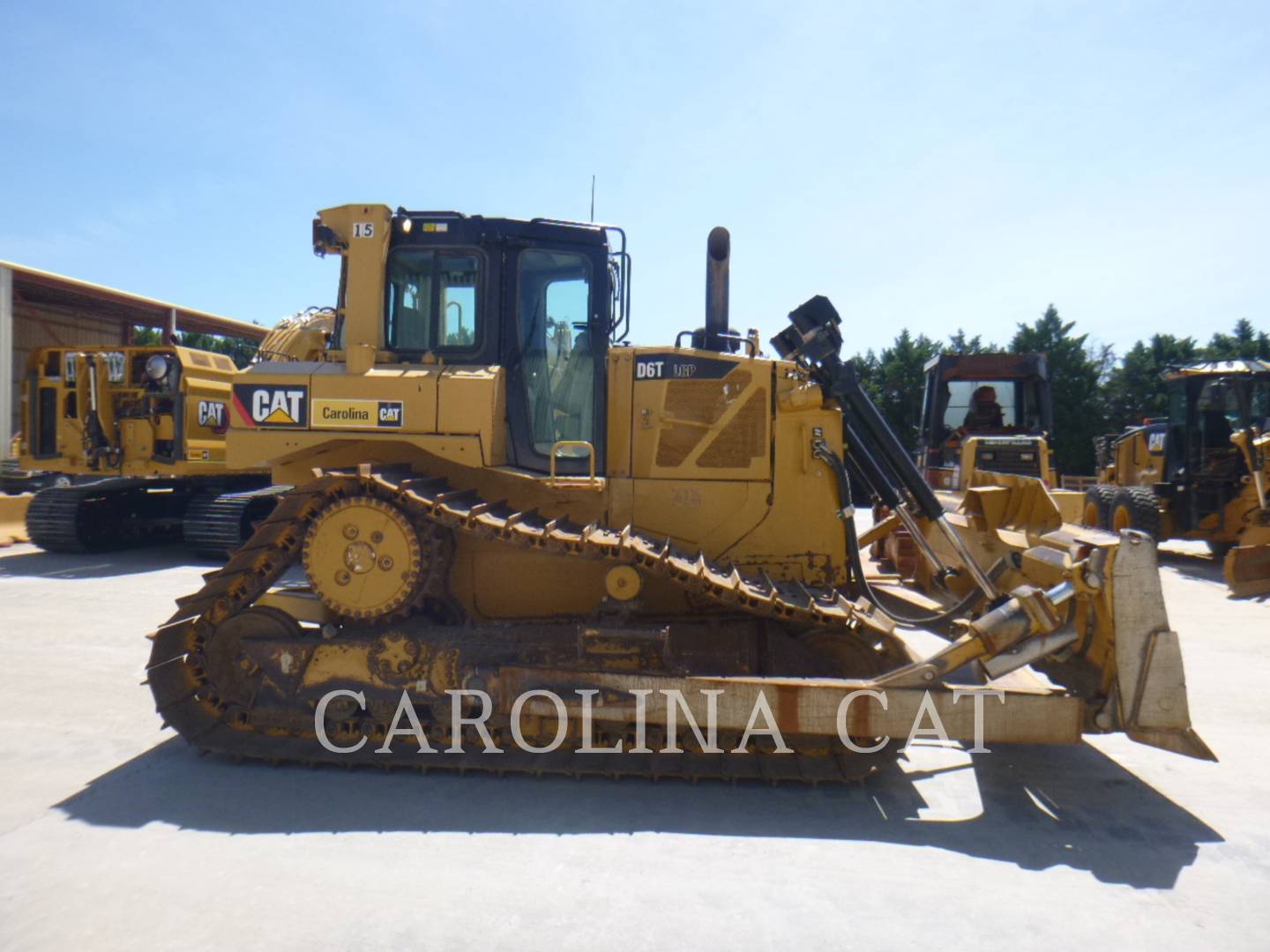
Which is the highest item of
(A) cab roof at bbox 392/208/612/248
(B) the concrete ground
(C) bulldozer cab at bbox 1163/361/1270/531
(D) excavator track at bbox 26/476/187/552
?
(A) cab roof at bbox 392/208/612/248

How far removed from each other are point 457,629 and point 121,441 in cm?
1042

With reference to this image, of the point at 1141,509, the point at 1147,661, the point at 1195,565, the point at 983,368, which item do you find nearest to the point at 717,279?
the point at 1147,661

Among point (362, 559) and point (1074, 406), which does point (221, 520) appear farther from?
point (1074, 406)

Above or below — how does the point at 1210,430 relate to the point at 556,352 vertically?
below

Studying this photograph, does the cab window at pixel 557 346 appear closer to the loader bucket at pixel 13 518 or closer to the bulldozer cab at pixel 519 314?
the bulldozer cab at pixel 519 314

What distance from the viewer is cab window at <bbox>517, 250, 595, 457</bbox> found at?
16.8ft

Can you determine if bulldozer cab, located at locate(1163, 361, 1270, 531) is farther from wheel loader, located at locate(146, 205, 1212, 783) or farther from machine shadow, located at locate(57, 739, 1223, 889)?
machine shadow, located at locate(57, 739, 1223, 889)

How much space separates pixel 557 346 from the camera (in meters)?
5.21

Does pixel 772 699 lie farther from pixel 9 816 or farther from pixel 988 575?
pixel 9 816

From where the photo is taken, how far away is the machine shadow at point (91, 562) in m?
10.7

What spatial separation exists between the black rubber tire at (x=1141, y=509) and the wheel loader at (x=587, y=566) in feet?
27.5

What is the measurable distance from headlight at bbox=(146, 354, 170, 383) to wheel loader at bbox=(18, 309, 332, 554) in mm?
13

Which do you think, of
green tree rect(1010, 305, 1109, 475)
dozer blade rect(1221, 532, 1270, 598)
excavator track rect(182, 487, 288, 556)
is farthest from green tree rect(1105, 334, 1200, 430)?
excavator track rect(182, 487, 288, 556)

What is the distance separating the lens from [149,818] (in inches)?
153
